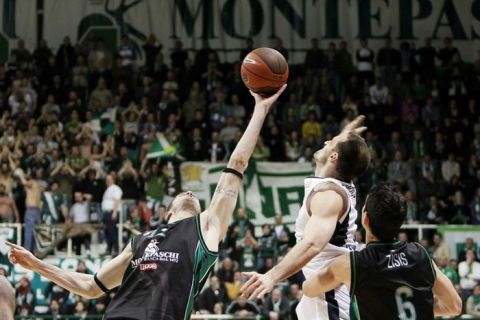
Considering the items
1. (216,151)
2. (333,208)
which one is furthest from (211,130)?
(333,208)

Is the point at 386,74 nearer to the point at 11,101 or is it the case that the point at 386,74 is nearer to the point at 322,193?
the point at 11,101

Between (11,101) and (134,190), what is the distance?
192 inches

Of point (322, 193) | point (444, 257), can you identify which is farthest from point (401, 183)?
point (322, 193)

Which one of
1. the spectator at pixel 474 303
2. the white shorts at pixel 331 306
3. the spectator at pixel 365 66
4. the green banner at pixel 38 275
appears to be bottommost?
the spectator at pixel 474 303

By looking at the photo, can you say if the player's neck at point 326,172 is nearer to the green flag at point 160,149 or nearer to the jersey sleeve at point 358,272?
the jersey sleeve at point 358,272

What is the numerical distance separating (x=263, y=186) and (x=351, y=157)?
16.6m

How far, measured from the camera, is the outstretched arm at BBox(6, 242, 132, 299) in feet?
19.6

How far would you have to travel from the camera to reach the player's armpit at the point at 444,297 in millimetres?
5461

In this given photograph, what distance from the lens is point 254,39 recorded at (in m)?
28.5

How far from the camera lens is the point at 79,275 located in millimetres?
6180

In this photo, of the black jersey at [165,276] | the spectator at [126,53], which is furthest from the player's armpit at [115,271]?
the spectator at [126,53]

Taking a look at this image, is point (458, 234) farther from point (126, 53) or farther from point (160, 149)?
point (126, 53)

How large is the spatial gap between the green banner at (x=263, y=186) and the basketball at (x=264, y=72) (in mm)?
15446

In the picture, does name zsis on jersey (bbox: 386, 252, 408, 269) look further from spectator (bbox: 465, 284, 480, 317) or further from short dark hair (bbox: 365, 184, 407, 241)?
spectator (bbox: 465, 284, 480, 317)
